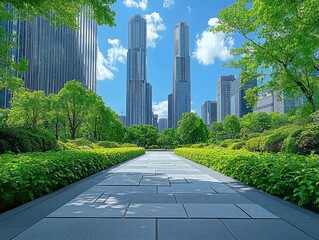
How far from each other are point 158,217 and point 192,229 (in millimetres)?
644

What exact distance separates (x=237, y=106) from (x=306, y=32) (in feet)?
235

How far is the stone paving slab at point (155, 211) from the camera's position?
12.6ft

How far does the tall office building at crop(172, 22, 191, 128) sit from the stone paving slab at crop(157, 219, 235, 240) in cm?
10089

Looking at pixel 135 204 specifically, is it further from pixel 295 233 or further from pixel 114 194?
pixel 295 233

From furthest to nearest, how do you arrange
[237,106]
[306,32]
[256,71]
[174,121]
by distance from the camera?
1. [174,121]
2. [237,106]
3. [256,71]
4. [306,32]

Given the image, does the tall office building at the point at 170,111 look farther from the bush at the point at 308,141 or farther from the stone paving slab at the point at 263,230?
the stone paving slab at the point at 263,230

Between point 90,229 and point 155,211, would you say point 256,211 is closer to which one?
point 155,211

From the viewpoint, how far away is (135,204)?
4.51 m

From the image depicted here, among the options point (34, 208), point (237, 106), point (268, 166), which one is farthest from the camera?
point (237, 106)

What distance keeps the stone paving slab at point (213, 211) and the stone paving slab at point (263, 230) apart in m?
0.26

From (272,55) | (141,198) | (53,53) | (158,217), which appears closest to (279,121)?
(272,55)

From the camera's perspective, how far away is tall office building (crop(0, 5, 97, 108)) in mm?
51094

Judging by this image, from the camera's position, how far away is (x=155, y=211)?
4066 millimetres

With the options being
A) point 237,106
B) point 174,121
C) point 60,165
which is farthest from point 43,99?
point 174,121
